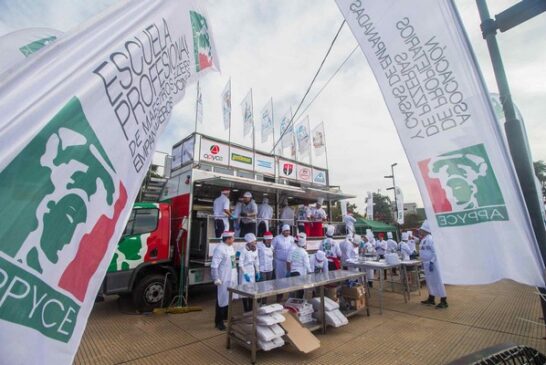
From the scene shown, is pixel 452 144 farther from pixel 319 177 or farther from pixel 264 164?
pixel 319 177

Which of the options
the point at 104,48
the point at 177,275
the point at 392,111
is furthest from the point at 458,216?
the point at 177,275

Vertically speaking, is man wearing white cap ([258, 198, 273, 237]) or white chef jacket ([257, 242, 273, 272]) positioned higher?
man wearing white cap ([258, 198, 273, 237])

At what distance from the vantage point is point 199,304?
318 inches

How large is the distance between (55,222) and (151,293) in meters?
7.13

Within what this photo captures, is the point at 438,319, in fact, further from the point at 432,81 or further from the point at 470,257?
the point at 432,81

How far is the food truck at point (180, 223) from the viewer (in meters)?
6.83

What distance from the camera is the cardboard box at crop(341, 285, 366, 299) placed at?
6.57m

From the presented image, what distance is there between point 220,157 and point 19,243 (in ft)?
28.6

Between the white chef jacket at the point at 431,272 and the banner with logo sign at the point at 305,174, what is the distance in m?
6.11

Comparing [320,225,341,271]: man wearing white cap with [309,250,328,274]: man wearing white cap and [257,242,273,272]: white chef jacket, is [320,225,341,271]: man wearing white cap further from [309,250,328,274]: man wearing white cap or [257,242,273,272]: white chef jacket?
[257,242,273,272]: white chef jacket

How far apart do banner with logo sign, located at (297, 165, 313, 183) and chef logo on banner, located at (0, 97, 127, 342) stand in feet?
39.5

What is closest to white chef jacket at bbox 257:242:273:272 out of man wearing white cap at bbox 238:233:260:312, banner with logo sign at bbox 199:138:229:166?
man wearing white cap at bbox 238:233:260:312

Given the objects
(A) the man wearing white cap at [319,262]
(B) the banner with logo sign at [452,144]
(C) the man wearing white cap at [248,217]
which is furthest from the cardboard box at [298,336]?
(C) the man wearing white cap at [248,217]

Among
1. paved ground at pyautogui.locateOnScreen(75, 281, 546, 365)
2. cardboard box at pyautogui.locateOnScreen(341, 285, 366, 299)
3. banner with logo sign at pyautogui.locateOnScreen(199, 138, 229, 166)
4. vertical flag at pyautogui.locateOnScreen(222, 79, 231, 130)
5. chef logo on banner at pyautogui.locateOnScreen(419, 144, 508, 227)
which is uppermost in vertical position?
vertical flag at pyautogui.locateOnScreen(222, 79, 231, 130)
